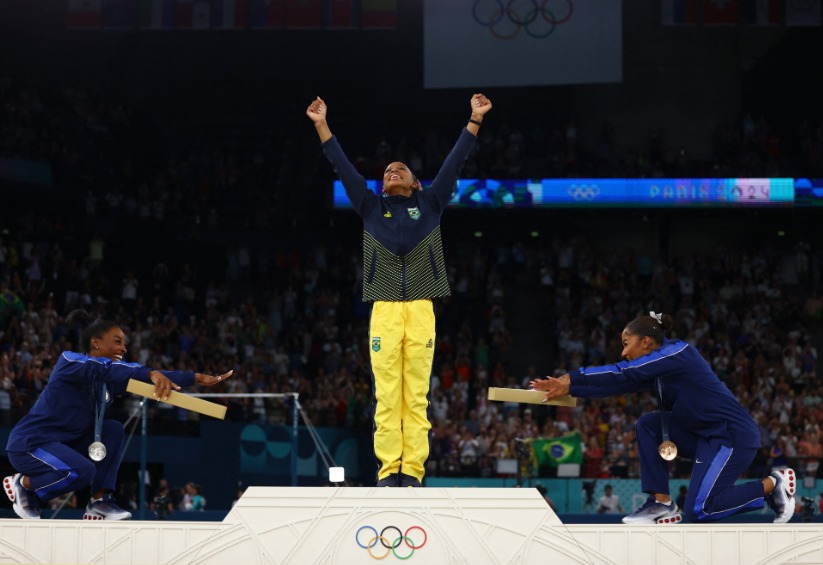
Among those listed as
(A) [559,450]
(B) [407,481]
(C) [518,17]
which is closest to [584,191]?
(C) [518,17]

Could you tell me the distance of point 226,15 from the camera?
26.9 metres

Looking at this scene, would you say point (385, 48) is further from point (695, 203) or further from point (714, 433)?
point (714, 433)

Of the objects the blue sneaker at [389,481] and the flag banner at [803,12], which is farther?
the flag banner at [803,12]

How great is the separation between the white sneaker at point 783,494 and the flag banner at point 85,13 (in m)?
22.1

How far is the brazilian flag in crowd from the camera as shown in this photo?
20.1m

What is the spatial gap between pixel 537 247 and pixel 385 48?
8029 millimetres

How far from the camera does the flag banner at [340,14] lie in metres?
26.9

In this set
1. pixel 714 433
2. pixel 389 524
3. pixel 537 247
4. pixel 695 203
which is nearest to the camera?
pixel 389 524

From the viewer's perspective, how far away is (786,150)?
30547 millimetres

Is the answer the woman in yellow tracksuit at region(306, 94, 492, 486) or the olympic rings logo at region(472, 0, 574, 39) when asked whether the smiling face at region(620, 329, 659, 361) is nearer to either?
the woman in yellow tracksuit at region(306, 94, 492, 486)

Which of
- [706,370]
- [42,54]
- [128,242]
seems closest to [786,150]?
[128,242]

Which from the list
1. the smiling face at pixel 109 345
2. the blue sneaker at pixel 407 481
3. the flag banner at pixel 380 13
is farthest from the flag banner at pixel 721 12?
the smiling face at pixel 109 345

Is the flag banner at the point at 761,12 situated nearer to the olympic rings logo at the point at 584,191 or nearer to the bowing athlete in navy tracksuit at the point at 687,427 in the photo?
the olympic rings logo at the point at 584,191

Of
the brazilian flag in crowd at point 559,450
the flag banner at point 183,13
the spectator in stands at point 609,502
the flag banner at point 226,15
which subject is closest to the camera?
the spectator in stands at point 609,502
